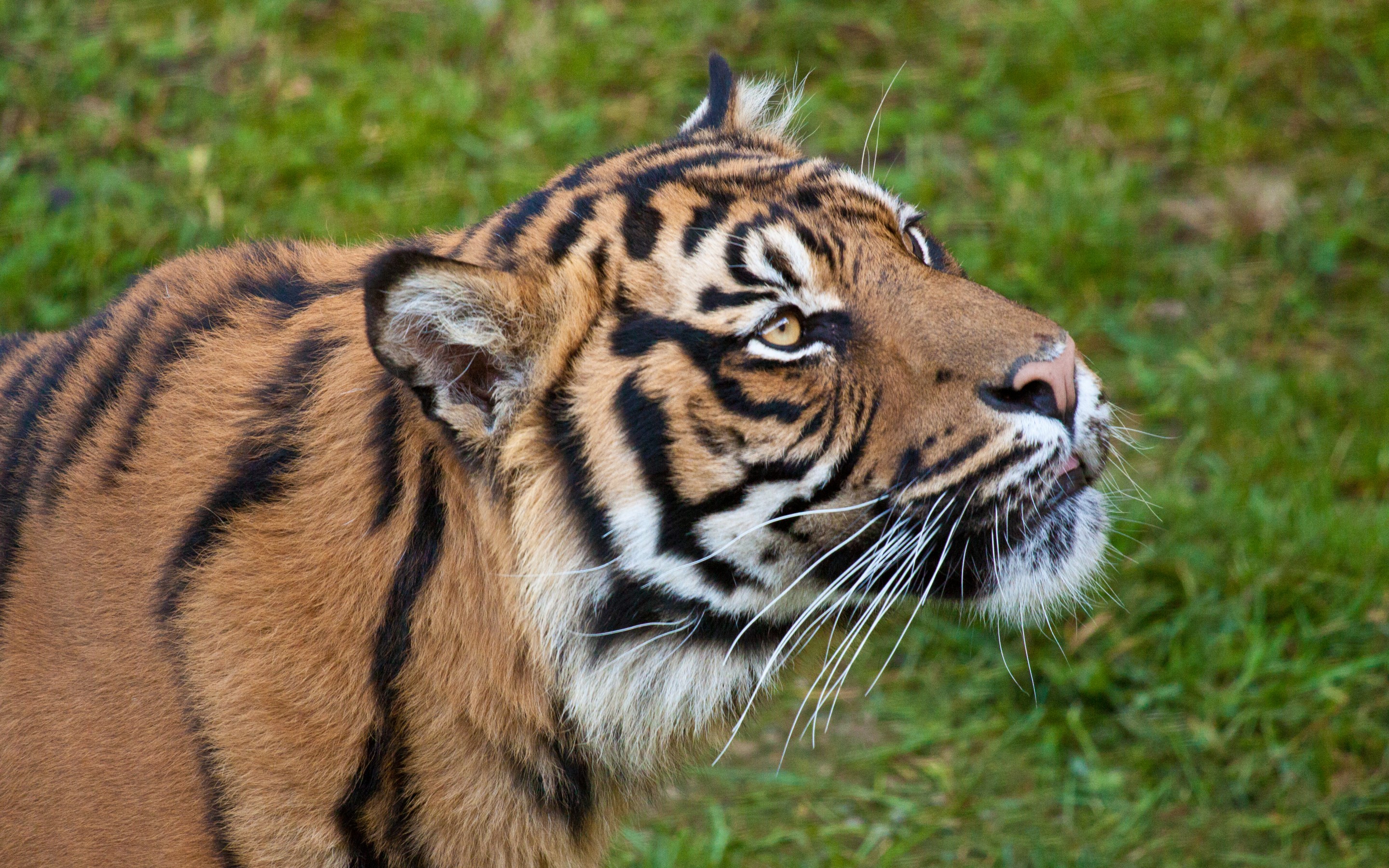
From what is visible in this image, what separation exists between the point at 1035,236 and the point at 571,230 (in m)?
3.05

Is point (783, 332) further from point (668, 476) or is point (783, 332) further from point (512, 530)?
→ point (512, 530)

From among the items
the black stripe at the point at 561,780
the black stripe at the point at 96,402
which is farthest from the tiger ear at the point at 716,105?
the black stripe at the point at 561,780

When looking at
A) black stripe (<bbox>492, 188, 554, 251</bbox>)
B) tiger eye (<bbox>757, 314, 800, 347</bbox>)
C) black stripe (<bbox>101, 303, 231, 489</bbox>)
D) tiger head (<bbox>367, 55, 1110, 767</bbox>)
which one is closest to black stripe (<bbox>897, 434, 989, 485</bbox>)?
tiger head (<bbox>367, 55, 1110, 767</bbox>)

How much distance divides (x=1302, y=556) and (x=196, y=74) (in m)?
4.34

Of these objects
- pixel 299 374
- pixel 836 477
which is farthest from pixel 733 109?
pixel 299 374

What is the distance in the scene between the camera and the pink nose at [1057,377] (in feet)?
6.48

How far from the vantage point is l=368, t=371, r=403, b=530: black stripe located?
2025 mm

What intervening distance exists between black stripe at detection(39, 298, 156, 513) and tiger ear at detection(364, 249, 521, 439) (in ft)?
2.28

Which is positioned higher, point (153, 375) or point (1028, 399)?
point (153, 375)

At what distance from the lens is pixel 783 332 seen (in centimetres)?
207

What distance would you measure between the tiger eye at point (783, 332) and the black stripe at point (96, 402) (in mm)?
1153

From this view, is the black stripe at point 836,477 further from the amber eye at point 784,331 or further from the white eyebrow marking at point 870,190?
the white eyebrow marking at point 870,190

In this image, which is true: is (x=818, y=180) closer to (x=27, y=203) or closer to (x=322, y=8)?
(x=27, y=203)

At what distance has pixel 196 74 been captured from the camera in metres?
5.02
